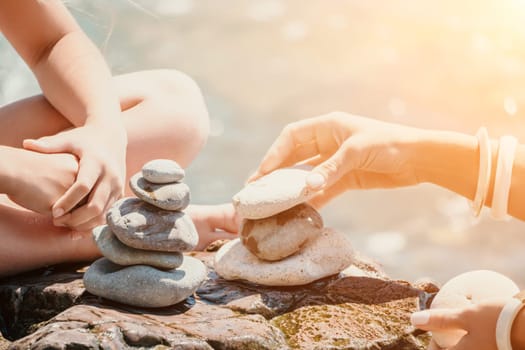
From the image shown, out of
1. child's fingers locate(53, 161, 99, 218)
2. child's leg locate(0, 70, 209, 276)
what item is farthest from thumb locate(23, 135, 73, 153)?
child's leg locate(0, 70, 209, 276)

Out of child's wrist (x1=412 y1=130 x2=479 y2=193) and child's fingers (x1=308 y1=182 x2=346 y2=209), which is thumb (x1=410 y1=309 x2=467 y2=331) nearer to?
child's wrist (x1=412 y1=130 x2=479 y2=193)

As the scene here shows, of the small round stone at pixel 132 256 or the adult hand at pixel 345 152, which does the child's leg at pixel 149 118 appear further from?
the small round stone at pixel 132 256

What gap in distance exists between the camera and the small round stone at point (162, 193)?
233 cm

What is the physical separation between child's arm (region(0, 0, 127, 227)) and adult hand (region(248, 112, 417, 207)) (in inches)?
24.4

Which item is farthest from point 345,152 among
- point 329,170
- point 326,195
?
point 326,195

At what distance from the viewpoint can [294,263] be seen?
2605mm

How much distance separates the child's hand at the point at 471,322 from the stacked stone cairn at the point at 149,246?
73 centimetres

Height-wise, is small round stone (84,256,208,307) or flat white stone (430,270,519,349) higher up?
flat white stone (430,270,519,349)

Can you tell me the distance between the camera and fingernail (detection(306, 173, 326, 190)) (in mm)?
2535

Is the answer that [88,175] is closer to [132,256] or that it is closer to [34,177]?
[34,177]

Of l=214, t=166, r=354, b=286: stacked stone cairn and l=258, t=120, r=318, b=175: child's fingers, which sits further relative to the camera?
l=258, t=120, r=318, b=175: child's fingers

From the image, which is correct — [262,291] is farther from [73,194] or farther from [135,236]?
[73,194]

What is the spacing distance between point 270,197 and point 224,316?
1.52 ft

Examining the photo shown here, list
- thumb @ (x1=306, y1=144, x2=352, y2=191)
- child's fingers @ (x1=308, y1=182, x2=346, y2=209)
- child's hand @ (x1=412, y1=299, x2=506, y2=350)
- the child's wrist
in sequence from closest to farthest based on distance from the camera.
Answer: child's hand @ (x1=412, y1=299, x2=506, y2=350)
thumb @ (x1=306, y1=144, x2=352, y2=191)
the child's wrist
child's fingers @ (x1=308, y1=182, x2=346, y2=209)
